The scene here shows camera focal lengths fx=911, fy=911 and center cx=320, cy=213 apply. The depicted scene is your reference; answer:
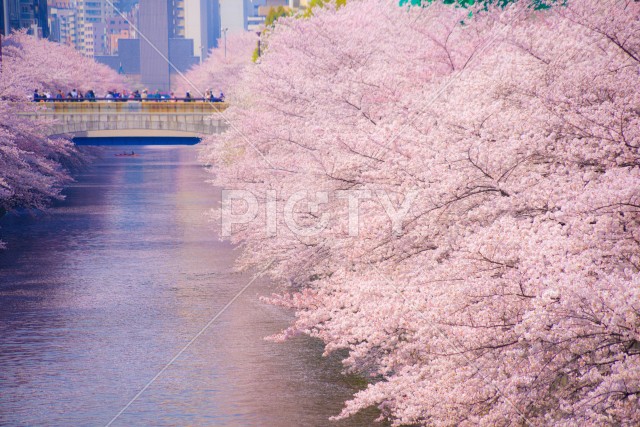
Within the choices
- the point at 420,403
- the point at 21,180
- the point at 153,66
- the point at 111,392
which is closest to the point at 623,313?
the point at 420,403

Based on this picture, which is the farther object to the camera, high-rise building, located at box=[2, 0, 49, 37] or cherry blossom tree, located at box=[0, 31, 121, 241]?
high-rise building, located at box=[2, 0, 49, 37]

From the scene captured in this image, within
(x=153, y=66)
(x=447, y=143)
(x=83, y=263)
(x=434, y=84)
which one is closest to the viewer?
(x=447, y=143)

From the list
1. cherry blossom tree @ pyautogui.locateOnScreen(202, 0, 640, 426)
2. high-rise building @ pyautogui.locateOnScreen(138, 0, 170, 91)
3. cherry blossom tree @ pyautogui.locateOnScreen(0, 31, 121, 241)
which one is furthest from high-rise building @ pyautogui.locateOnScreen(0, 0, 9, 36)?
cherry blossom tree @ pyautogui.locateOnScreen(202, 0, 640, 426)

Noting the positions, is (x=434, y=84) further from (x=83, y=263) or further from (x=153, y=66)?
(x=153, y=66)

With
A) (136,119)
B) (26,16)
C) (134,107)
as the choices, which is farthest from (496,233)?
(26,16)

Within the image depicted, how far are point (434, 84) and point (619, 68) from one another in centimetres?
695

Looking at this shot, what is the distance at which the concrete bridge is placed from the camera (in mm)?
55906

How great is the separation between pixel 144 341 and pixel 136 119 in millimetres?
38854

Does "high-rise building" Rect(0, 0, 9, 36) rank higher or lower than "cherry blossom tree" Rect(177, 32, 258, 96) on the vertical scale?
higher

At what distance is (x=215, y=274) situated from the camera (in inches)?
1118

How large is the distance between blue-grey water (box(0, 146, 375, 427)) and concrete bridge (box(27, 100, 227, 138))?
18.4 metres

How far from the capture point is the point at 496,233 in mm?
11555

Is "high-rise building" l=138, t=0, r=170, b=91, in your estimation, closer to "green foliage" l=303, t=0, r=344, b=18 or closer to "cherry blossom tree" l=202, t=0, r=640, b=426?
"green foliage" l=303, t=0, r=344, b=18

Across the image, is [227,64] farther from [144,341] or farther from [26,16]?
[144,341]
